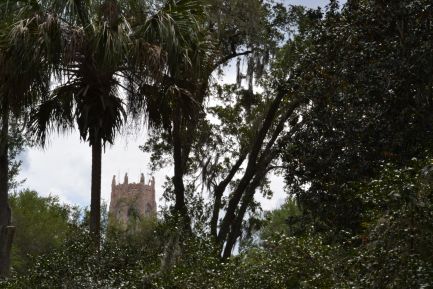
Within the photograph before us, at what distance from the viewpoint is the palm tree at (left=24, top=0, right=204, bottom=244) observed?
9883 mm

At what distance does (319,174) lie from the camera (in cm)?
1170

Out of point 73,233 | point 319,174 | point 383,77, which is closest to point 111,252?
point 73,233

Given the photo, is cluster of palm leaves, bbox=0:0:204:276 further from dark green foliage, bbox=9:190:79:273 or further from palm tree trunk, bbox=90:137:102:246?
dark green foliage, bbox=9:190:79:273

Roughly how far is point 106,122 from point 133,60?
1.01 metres

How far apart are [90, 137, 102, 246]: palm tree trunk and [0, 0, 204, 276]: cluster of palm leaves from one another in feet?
0.05

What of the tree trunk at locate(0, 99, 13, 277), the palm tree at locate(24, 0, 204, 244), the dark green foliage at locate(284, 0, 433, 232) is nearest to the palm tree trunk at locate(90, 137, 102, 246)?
the palm tree at locate(24, 0, 204, 244)

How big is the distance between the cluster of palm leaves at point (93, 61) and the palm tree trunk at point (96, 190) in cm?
1

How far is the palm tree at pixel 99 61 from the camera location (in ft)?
32.4

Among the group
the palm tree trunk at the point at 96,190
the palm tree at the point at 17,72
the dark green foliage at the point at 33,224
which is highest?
the dark green foliage at the point at 33,224

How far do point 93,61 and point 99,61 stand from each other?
149 mm

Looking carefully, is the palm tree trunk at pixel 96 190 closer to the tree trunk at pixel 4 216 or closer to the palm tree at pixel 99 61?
the palm tree at pixel 99 61

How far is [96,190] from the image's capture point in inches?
409

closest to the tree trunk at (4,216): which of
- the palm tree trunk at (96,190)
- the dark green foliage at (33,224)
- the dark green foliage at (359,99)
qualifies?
the palm tree trunk at (96,190)

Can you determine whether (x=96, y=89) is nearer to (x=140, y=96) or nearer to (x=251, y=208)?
(x=140, y=96)
